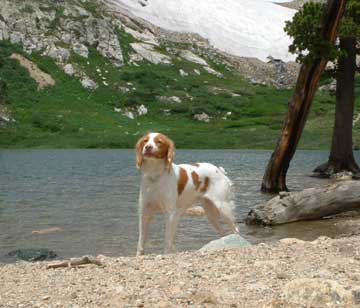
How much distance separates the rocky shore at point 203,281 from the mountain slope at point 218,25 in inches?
6659

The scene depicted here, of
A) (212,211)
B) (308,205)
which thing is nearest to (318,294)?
(212,211)

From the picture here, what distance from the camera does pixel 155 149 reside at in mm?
10812

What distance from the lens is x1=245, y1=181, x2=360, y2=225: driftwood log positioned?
16812 mm

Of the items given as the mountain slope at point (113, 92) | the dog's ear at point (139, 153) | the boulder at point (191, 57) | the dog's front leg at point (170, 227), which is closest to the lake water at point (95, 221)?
the dog's front leg at point (170, 227)

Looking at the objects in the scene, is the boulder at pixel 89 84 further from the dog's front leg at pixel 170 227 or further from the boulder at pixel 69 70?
the dog's front leg at pixel 170 227

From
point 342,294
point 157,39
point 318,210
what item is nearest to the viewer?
point 342,294

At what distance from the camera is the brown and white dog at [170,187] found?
10.9m

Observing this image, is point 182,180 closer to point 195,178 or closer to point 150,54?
point 195,178

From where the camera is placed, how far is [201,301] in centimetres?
664

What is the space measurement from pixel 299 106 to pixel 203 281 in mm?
17460

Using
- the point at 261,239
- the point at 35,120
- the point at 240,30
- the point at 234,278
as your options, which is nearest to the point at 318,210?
the point at 261,239

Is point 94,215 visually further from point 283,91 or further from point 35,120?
point 283,91

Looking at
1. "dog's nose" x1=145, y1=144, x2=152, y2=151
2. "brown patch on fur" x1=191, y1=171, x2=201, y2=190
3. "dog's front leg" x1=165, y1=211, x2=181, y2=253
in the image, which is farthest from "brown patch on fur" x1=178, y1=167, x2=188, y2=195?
"dog's nose" x1=145, y1=144, x2=152, y2=151

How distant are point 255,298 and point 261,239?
8024 mm
